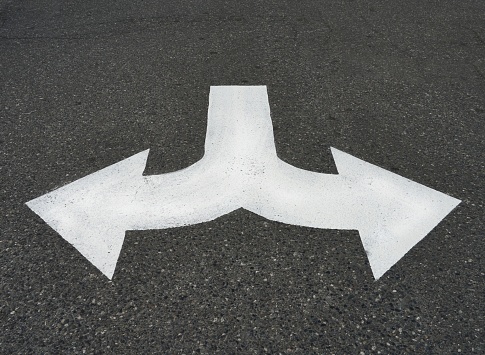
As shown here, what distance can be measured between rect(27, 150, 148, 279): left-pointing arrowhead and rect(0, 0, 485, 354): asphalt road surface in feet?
0.22

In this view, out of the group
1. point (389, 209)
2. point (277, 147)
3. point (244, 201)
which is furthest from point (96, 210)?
point (389, 209)

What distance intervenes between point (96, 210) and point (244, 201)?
0.85 metres

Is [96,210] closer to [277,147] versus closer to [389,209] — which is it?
[277,147]

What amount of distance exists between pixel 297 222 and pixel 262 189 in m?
0.35

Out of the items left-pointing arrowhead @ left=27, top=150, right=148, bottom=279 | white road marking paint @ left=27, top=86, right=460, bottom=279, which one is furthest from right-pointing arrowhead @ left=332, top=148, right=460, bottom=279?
left-pointing arrowhead @ left=27, top=150, right=148, bottom=279

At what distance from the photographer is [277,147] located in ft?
11.2

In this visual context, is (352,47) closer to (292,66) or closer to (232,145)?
(292,66)

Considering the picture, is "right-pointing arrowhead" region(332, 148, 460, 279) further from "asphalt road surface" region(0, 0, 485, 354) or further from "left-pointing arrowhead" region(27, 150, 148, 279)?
"left-pointing arrowhead" region(27, 150, 148, 279)

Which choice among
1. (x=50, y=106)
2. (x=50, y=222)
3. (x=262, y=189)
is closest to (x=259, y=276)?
(x=262, y=189)

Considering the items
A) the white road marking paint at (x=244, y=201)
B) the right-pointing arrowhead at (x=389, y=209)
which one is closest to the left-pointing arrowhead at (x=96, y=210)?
the white road marking paint at (x=244, y=201)

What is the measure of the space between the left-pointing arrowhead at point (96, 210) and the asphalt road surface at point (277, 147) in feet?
0.22

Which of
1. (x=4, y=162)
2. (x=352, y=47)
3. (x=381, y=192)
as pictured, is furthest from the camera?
(x=352, y=47)

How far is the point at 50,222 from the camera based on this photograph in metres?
2.79

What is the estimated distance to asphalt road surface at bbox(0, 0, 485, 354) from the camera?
2264 millimetres
